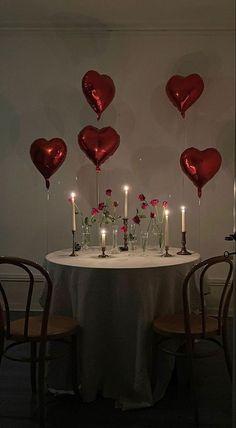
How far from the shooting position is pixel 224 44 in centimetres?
433

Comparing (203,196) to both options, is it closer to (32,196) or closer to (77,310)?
(32,196)

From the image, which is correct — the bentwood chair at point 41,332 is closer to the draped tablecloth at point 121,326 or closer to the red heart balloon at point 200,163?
the draped tablecloth at point 121,326

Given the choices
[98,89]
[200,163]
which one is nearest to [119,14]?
[98,89]

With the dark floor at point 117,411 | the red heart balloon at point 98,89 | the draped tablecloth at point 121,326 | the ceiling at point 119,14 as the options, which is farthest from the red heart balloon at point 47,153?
the dark floor at point 117,411

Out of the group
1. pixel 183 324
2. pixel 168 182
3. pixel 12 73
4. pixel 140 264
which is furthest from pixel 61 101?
pixel 183 324

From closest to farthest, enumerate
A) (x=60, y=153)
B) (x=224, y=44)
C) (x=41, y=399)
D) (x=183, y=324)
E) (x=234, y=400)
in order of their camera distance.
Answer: (x=234, y=400)
(x=41, y=399)
(x=183, y=324)
(x=60, y=153)
(x=224, y=44)

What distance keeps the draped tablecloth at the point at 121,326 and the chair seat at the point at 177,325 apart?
0.06 meters

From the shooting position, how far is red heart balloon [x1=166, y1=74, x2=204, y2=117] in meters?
4.02

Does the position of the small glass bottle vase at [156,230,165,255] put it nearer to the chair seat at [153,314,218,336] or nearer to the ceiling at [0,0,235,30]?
the chair seat at [153,314,218,336]

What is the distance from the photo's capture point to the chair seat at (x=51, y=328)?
2.52 meters

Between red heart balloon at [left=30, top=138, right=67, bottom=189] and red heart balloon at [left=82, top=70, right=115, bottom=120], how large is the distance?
0.43m

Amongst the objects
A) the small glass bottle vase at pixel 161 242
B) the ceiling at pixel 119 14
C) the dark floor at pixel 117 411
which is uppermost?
the ceiling at pixel 119 14

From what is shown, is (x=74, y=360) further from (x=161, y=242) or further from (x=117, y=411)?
(x=161, y=242)

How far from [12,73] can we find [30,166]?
0.81 meters
